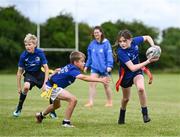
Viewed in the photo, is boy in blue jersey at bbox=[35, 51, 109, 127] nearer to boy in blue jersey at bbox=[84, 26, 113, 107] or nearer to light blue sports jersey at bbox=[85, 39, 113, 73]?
boy in blue jersey at bbox=[84, 26, 113, 107]

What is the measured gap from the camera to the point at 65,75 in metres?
9.41

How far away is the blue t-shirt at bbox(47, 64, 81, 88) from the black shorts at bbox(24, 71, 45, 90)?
5.66 feet

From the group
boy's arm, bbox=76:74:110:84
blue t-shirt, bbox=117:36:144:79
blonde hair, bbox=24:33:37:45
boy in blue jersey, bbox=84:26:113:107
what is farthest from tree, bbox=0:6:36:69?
boy's arm, bbox=76:74:110:84

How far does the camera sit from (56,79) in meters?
9.52

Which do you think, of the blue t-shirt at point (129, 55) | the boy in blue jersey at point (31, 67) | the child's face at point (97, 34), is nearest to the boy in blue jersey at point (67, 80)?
the blue t-shirt at point (129, 55)

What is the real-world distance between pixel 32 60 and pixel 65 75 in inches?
75.0

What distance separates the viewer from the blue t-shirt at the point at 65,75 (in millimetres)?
9266

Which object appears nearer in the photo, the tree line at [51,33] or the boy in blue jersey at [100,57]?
the boy in blue jersey at [100,57]

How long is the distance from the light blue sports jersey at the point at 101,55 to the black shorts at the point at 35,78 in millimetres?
3261

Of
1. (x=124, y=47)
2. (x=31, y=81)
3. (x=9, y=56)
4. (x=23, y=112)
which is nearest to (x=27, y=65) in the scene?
(x=31, y=81)

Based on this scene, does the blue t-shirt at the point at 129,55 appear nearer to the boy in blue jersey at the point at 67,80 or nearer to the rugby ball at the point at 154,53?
the rugby ball at the point at 154,53

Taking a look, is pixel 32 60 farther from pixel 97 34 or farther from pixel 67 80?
pixel 97 34

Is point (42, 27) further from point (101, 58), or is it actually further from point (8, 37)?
point (101, 58)

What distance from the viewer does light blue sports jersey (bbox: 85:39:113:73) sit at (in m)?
14.4
